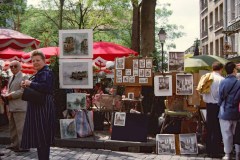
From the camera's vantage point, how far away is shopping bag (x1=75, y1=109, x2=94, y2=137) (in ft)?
35.2

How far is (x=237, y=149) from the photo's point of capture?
328 inches

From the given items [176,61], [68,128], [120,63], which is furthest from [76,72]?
[176,61]

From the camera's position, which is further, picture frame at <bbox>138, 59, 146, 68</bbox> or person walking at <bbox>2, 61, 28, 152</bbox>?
picture frame at <bbox>138, 59, 146, 68</bbox>

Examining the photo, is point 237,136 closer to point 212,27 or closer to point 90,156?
point 90,156

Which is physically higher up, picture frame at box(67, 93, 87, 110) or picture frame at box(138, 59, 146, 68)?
picture frame at box(138, 59, 146, 68)

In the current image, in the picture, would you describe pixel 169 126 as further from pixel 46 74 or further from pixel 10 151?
pixel 46 74

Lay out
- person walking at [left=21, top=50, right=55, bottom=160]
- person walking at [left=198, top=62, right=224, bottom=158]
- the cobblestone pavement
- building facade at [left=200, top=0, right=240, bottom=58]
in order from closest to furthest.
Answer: person walking at [left=21, top=50, right=55, bottom=160] → the cobblestone pavement → person walking at [left=198, top=62, right=224, bottom=158] → building facade at [left=200, top=0, right=240, bottom=58]

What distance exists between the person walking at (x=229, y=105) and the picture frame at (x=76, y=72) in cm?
348

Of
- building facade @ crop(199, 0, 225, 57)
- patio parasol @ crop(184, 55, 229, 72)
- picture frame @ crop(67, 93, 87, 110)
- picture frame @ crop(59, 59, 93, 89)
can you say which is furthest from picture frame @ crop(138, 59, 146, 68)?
building facade @ crop(199, 0, 225, 57)

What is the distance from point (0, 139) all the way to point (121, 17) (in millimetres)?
29208

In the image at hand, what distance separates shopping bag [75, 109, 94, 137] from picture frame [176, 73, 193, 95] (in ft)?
7.47

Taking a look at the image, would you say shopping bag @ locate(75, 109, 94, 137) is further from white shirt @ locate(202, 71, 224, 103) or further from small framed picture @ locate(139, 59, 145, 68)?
white shirt @ locate(202, 71, 224, 103)

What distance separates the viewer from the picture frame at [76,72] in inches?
423

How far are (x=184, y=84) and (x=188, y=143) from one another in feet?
4.45
